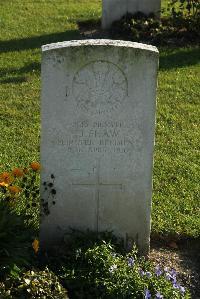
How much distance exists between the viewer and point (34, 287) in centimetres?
423

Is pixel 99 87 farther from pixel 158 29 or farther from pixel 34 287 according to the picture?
pixel 158 29

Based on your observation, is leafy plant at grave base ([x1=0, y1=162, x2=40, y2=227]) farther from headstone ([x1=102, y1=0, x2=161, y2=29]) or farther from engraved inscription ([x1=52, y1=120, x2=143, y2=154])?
headstone ([x1=102, y1=0, x2=161, y2=29])

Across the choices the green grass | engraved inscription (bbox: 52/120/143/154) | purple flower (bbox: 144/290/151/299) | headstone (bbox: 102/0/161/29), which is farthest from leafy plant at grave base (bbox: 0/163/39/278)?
headstone (bbox: 102/0/161/29)

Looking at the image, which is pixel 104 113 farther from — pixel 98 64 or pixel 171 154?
pixel 171 154

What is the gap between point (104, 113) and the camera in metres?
4.67

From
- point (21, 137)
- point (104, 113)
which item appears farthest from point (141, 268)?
point (21, 137)

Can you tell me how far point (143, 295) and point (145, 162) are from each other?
1.02 metres

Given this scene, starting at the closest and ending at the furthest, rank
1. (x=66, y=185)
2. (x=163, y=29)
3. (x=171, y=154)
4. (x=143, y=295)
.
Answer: (x=143, y=295)
(x=66, y=185)
(x=171, y=154)
(x=163, y=29)

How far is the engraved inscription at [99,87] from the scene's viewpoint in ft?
14.9

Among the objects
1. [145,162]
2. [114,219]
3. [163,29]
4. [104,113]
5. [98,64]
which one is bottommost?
[114,219]

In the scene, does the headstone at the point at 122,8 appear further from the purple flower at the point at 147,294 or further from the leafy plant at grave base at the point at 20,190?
the purple flower at the point at 147,294

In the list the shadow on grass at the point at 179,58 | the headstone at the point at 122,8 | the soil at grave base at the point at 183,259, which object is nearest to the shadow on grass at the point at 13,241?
the soil at grave base at the point at 183,259

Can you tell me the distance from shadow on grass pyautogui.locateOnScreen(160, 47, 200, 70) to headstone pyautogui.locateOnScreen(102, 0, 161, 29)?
3.72ft

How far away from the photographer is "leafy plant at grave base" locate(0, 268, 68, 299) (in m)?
4.20
